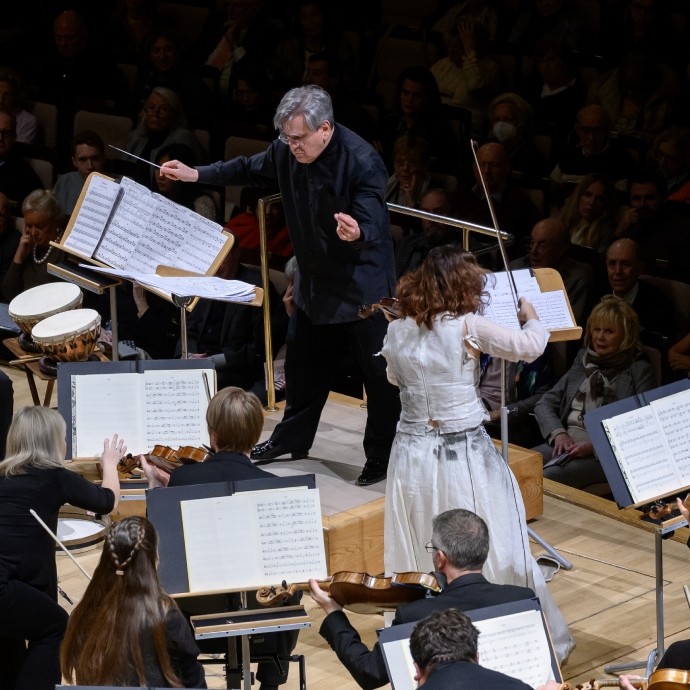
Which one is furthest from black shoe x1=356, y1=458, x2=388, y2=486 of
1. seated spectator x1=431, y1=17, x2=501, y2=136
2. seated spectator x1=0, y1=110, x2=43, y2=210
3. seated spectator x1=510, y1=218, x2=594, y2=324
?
seated spectator x1=0, y1=110, x2=43, y2=210

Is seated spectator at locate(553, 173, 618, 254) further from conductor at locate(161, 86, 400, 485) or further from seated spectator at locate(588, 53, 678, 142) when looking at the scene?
conductor at locate(161, 86, 400, 485)

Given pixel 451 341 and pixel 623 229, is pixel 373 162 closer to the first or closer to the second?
pixel 451 341

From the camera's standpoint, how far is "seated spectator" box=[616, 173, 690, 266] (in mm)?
5961

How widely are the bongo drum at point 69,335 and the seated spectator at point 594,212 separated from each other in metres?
2.30

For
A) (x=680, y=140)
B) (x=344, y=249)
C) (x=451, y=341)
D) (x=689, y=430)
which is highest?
(x=680, y=140)

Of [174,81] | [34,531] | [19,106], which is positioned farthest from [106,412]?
[19,106]

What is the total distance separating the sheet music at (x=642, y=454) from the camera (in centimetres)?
383

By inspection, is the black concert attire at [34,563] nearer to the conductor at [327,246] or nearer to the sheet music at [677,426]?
the conductor at [327,246]

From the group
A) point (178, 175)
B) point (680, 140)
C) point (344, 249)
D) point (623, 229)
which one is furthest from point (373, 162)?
point (680, 140)

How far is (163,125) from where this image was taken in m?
7.62

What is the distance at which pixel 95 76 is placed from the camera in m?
8.73

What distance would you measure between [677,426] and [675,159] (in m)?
2.70

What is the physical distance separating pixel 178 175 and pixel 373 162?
774mm

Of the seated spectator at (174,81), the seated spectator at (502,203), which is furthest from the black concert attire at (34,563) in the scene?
the seated spectator at (174,81)
